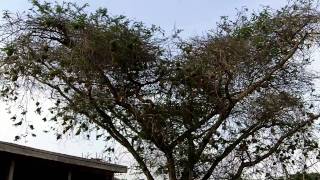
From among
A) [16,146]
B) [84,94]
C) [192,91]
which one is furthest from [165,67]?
[16,146]

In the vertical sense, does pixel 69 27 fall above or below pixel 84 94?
above

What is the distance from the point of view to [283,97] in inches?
573

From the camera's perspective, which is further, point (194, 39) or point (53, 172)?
point (53, 172)

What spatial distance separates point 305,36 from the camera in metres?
13.5

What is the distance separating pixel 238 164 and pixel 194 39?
14.4ft

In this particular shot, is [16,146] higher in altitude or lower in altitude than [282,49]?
lower

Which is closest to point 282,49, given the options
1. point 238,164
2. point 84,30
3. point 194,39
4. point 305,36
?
point 305,36

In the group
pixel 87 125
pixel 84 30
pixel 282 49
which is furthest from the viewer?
pixel 87 125

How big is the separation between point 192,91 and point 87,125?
316cm

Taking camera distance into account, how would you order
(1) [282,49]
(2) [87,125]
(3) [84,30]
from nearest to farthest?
(3) [84,30], (1) [282,49], (2) [87,125]

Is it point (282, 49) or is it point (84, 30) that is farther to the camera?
point (282, 49)

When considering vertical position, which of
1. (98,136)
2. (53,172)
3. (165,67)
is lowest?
(53,172)

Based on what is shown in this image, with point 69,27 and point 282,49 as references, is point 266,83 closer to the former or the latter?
point 282,49

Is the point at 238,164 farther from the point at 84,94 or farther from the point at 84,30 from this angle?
the point at 84,30
